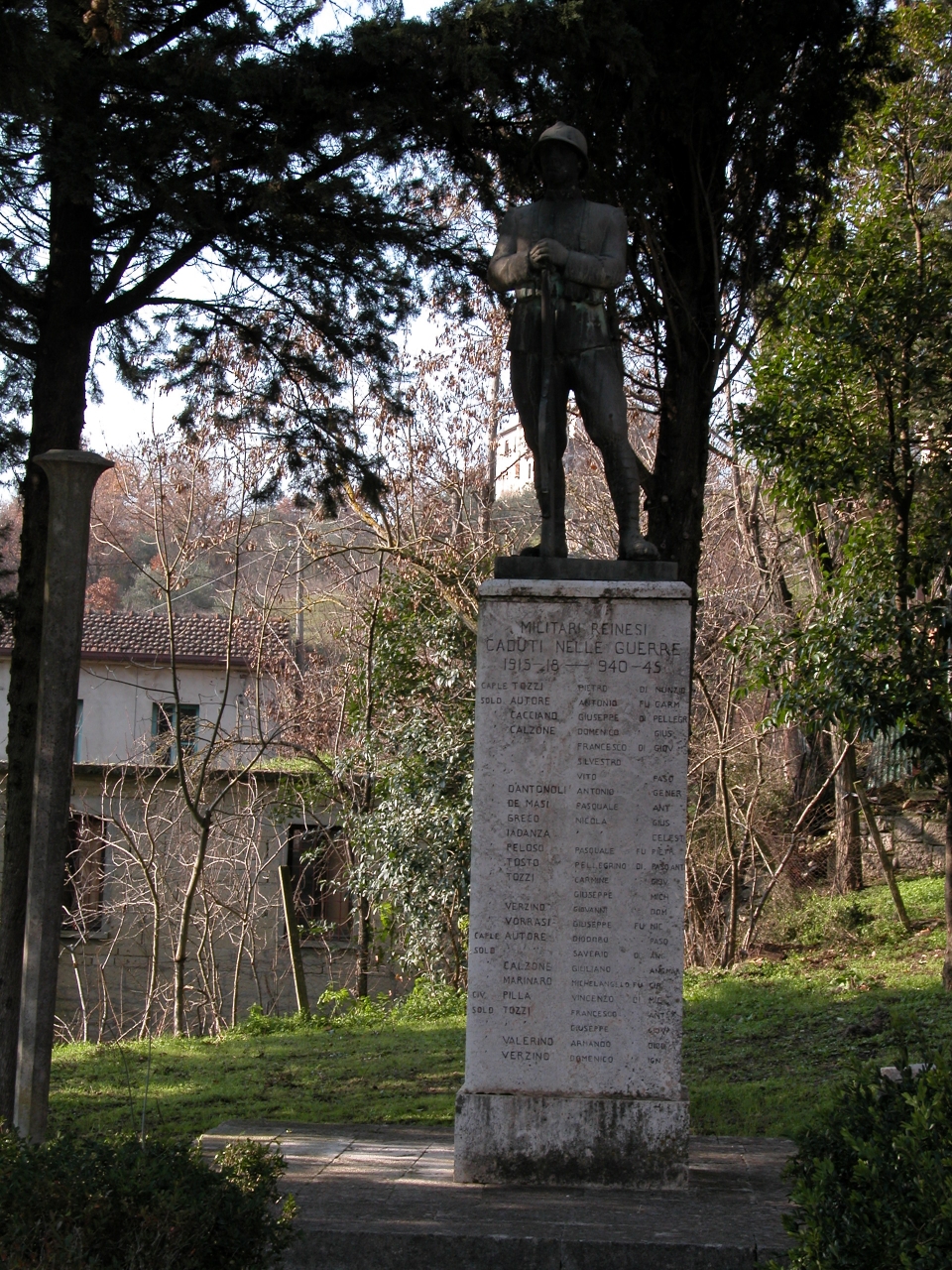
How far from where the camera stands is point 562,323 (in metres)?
5.64

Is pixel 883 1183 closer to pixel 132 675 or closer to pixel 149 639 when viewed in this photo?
pixel 132 675

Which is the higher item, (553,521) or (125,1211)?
(553,521)

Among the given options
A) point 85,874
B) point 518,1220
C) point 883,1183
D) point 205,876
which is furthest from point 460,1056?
point 85,874

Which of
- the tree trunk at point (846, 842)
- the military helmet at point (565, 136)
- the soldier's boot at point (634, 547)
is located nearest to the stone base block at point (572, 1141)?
the soldier's boot at point (634, 547)

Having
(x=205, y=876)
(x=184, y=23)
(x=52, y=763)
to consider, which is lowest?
(x=205, y=876)

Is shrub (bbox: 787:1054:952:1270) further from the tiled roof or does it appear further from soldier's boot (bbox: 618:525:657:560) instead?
the tiled roof

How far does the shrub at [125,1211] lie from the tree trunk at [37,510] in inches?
167

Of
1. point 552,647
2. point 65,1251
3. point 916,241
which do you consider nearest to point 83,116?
point 552,647

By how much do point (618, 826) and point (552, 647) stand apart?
769 mm

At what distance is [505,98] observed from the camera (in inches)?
301

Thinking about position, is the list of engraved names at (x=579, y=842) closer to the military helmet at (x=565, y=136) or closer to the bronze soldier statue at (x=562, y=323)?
the bronze soldier statue at (x=562, y=323)

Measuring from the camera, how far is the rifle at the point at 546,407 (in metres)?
5.51

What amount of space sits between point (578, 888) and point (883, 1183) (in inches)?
87.0

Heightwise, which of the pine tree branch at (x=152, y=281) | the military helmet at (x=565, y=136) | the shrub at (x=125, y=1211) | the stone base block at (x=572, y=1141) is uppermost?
the pine tree branch at (x=152, y=281)
